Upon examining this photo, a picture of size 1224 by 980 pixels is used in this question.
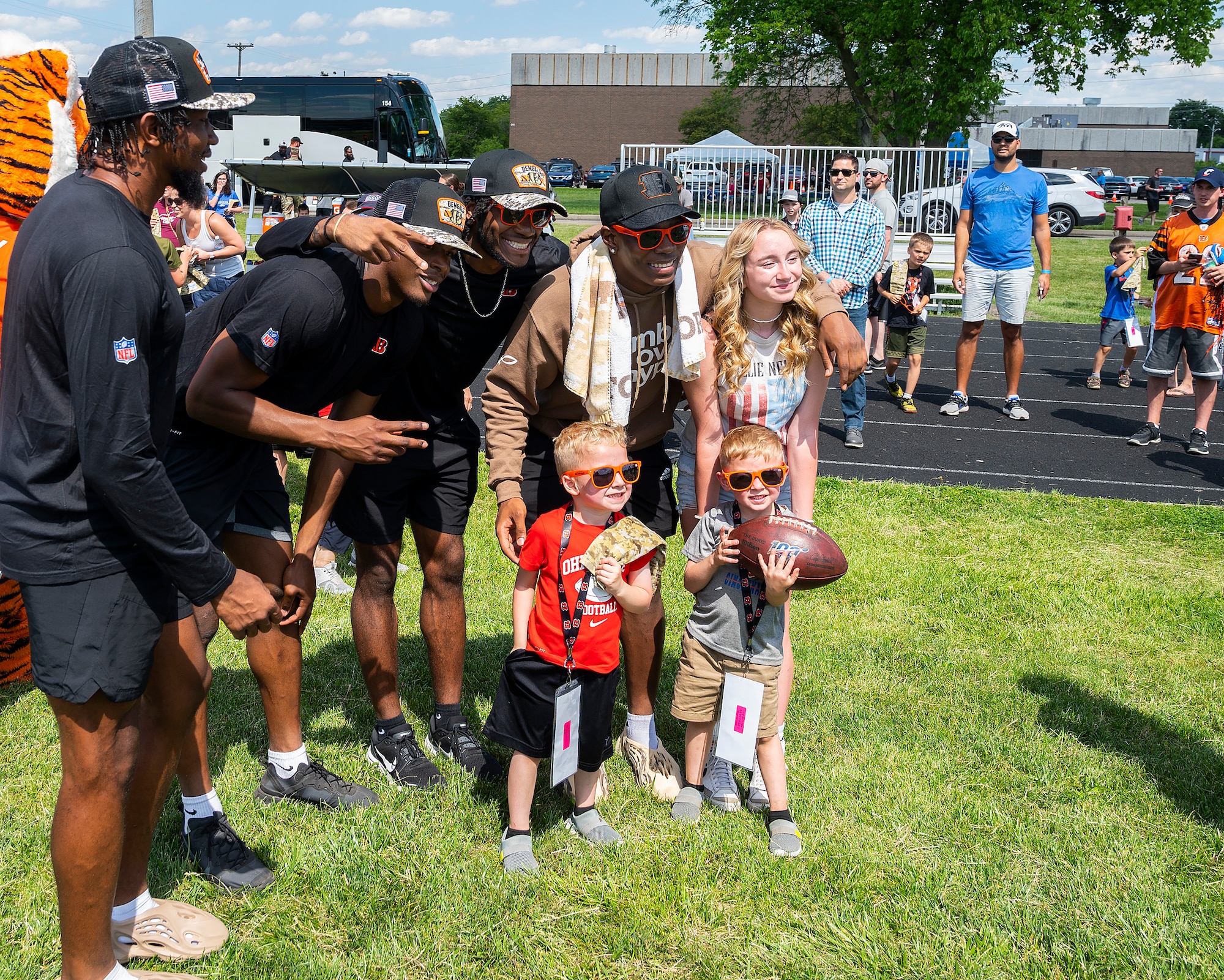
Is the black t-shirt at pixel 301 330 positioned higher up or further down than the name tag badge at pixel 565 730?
higher up

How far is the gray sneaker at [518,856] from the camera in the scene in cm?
345

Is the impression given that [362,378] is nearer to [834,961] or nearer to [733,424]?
[733,424]

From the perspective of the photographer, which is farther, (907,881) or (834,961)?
(907,881)

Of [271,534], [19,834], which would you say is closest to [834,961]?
[271,534]

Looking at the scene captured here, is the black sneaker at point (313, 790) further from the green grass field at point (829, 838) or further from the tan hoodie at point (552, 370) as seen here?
the tan hoodie at point (552, 370)

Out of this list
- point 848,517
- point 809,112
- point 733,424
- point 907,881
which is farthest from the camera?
point 809,112

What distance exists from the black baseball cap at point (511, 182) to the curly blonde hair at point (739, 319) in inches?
25.2

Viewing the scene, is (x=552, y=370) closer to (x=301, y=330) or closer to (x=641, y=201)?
(x=641, y=201)

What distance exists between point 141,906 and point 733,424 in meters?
2.58

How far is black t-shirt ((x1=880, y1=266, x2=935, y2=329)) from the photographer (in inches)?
463

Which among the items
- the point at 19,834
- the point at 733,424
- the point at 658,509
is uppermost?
the point at 733,424

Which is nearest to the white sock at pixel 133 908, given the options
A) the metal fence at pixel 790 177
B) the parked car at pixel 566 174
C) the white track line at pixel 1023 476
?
the white track line at pixel 1023 476

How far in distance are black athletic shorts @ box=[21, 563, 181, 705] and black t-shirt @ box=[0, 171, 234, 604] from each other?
0.04 metres

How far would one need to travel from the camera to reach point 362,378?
3689mm
